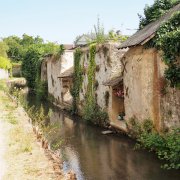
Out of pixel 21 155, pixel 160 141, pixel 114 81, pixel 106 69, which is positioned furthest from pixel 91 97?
pixel 21 155

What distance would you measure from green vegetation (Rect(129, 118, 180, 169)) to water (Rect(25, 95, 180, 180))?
1.04 feet

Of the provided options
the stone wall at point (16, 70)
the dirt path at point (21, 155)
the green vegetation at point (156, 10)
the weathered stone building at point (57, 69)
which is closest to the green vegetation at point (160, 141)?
the dirt path at point (21, 155)

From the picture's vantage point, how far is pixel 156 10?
21234 mm

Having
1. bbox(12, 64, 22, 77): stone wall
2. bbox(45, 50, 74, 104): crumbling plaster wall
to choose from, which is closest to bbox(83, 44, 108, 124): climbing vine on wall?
bbox(45, 50, 74, 104): crumbling plaster wall

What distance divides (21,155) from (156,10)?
12693 mm

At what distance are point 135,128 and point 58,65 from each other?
712 inches

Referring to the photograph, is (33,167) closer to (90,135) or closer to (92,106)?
(90,135)

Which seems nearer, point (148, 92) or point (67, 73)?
point (148, 92)

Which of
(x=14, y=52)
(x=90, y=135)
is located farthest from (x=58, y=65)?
(x=14, y=52)

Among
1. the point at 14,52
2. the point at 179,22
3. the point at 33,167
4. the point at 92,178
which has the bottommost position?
the point at 92,178

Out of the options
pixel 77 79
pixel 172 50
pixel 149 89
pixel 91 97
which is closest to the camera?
pixel 172 50

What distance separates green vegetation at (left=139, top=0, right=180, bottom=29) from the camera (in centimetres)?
2098

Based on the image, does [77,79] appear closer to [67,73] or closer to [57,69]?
[67,73]

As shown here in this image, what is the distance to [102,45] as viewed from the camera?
22781mm
